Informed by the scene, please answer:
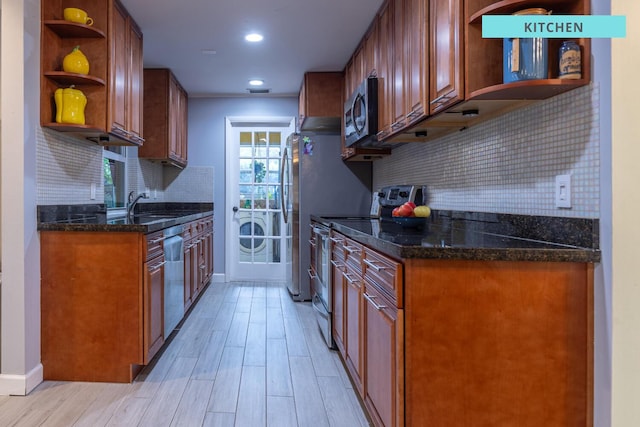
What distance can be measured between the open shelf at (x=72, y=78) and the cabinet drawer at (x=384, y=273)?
1.90m

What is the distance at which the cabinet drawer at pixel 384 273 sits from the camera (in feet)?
4.17

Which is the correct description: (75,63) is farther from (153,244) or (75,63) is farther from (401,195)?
(401,195)

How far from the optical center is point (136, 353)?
216 cm

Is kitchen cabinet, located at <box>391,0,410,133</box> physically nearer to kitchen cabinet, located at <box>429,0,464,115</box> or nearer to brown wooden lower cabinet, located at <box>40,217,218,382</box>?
kitchen cabinet, located at <box>429,0,464,115</box>

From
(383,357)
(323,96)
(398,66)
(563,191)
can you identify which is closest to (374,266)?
(383,357)

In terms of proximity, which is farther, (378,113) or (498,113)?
(378,113)

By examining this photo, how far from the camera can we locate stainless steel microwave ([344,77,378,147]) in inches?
106

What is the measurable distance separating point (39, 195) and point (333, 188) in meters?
2.51

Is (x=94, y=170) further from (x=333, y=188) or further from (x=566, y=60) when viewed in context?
(x=566, y=60)

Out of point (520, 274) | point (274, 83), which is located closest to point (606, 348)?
point (520, 274)

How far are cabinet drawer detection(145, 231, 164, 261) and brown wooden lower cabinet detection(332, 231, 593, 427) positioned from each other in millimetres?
1546

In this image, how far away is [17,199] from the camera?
2.03 meters

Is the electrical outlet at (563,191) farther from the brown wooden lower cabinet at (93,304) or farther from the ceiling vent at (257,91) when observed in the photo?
the ceiling vent at (257,91)

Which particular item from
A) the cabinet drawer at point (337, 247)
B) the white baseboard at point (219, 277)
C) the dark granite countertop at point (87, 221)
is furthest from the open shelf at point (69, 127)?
the white baseboard at point (219, 277)
